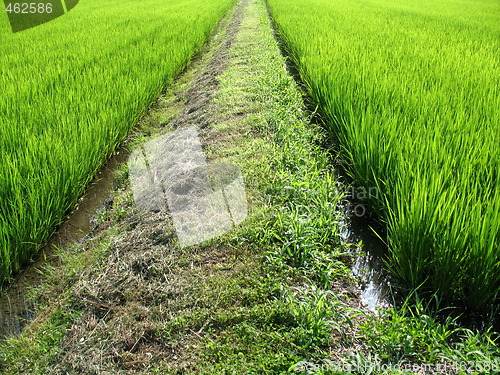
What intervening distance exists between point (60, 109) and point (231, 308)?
6.77 feet

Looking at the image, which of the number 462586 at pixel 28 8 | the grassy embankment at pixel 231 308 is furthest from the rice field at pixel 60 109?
the number 462586 at pixel 28 8

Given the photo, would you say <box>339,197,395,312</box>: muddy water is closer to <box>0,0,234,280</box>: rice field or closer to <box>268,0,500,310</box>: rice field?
<box>268,0,500,310</box>: rice field

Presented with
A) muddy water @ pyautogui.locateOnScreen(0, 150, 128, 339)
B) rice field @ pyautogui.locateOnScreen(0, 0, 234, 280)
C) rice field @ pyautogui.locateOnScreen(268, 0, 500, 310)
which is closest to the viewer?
rice field @ pyautogui.locateOnScreen(268, 0, 500, 310)

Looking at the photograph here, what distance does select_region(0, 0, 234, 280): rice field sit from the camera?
1.73 m

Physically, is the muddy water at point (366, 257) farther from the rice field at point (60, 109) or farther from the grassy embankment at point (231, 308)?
the rice field at point (60, 109)

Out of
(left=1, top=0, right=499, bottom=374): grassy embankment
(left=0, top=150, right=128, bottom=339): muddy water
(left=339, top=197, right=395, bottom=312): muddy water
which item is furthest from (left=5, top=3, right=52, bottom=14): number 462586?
(left=339, top=197, right=395, bottom=312): muddy water

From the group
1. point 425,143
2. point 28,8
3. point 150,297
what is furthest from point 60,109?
point 28,8

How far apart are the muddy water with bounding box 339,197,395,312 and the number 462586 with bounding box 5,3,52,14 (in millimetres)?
10851

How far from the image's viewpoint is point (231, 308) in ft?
4.50

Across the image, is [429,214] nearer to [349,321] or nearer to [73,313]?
[349,321]

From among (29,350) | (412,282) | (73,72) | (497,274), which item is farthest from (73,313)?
(73,72)

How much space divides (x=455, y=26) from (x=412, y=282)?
21.3 ft

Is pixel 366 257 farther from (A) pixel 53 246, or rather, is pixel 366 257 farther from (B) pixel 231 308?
(A) pixel 53 246

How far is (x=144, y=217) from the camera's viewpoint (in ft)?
6.38
